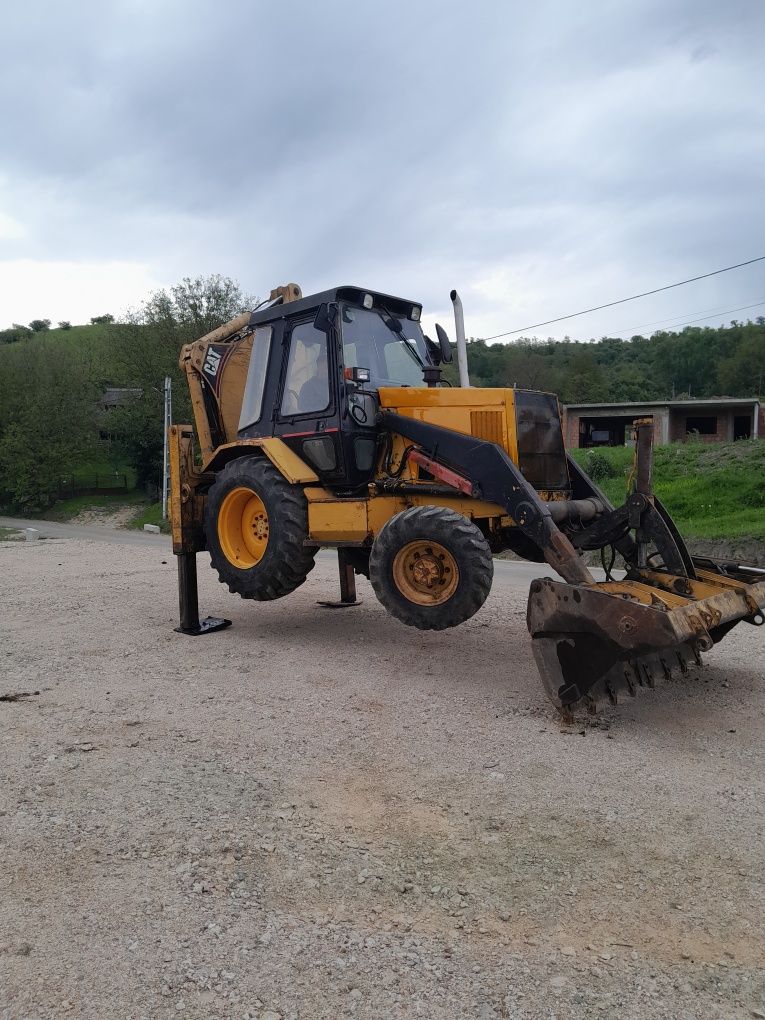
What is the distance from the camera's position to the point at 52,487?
37.2 m

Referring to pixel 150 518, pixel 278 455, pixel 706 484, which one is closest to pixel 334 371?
pixel 278 455

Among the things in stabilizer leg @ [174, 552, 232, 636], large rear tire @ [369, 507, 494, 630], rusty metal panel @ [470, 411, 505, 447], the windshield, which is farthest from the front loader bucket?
stabilizer leg @ [174, 552, 232, 636]

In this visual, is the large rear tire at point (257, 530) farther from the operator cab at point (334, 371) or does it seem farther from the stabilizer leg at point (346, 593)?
the stabilizer leg at point (346, 593)

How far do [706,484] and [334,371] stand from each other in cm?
1635

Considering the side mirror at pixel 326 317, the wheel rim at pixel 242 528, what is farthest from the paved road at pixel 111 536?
the side mirror at pixel 326 317

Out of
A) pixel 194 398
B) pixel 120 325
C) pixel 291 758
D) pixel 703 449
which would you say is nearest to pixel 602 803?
pixel 291 758

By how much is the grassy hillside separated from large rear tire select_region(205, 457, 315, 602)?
471 inches

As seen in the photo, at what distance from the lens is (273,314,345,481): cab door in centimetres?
680

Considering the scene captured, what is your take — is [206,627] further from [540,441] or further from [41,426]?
[41,426]

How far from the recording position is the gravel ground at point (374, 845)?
2.64 meters

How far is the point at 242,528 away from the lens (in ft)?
24.5

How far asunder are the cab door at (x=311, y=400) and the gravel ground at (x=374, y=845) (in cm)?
179

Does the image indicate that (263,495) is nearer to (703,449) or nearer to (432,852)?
(432,852)

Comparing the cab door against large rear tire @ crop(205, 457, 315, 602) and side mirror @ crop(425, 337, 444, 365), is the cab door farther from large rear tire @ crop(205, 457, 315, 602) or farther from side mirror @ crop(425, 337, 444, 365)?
side mirror @ crop(425, 337, 444, 365)
